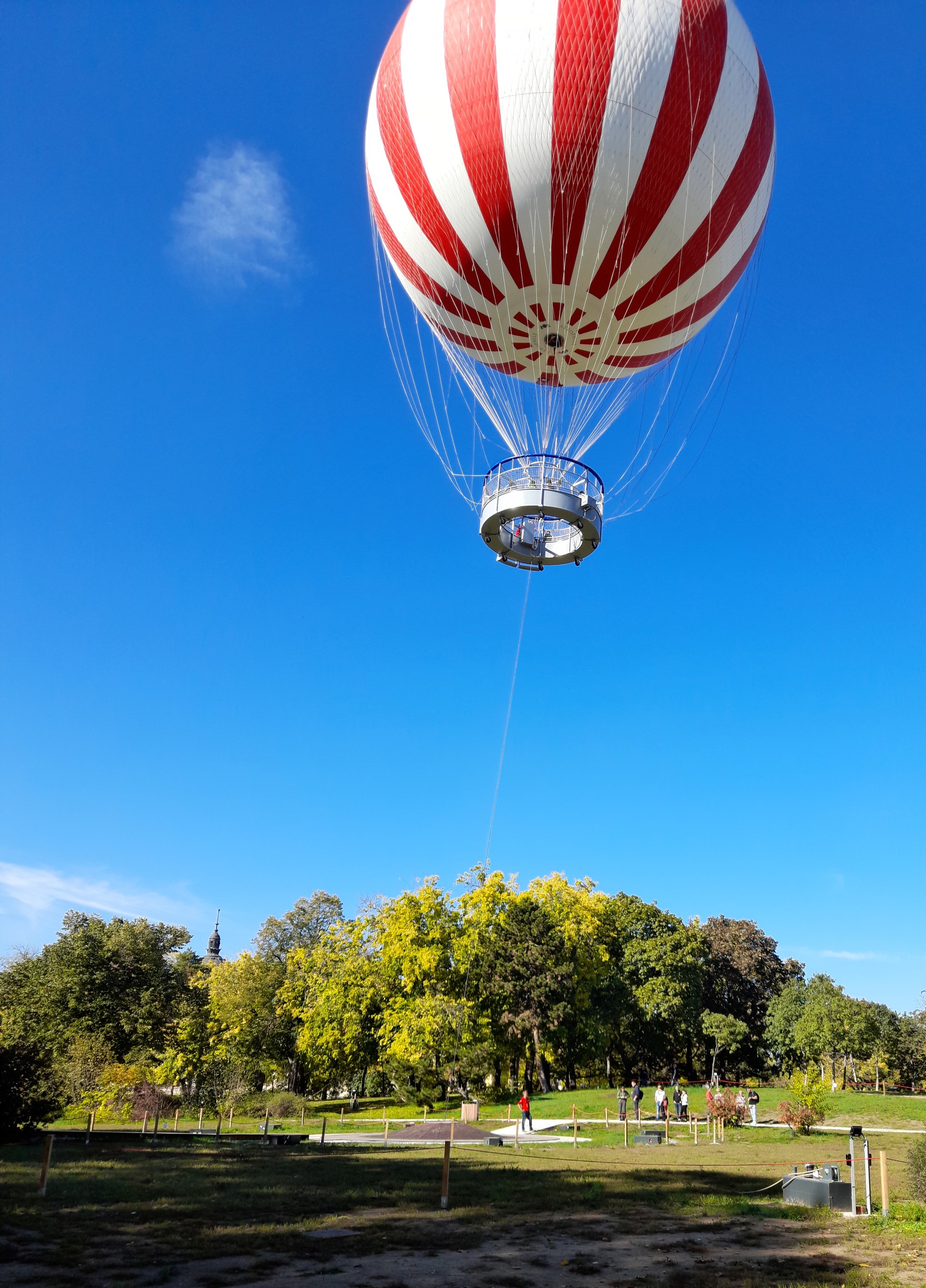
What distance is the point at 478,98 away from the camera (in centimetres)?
1383

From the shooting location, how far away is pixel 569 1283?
8852mm

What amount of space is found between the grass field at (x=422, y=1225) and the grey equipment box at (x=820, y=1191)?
1.23 feet

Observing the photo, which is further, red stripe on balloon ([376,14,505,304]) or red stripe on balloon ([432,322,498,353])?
red stripe on balloon ([432,322,498,353])

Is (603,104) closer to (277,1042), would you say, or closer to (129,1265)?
(129,1265)

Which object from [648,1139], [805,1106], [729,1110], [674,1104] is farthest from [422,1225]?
[674,1104]

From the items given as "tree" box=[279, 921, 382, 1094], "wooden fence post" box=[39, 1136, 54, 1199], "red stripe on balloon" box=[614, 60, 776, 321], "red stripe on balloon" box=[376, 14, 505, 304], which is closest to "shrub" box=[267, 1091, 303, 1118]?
"tree" box=[279, 921, 382, 1094]

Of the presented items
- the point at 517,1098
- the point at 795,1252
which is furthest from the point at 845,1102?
the point at 795,1252

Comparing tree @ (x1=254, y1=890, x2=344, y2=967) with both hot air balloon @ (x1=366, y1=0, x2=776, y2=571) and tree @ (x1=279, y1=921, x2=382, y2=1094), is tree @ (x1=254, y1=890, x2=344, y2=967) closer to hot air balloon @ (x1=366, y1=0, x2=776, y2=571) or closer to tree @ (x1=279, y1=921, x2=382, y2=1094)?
tree @ (x1=279, y1=921, x2=382, y2=1094)

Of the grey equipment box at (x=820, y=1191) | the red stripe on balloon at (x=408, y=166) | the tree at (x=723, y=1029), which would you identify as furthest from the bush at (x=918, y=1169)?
the tree at (x=723, y=1029)

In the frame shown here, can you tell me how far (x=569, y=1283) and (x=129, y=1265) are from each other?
454 cm

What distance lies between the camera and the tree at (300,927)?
58719mm

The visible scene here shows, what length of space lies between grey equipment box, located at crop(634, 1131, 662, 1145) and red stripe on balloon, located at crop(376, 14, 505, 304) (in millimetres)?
21573

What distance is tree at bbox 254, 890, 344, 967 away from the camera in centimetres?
5872

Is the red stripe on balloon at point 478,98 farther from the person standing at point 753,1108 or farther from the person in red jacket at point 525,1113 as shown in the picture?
the person standing at point 753,1108
